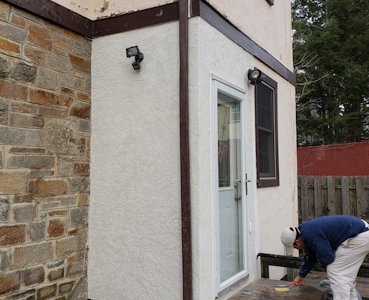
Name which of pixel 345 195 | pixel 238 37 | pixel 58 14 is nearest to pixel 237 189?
pixel 238 37

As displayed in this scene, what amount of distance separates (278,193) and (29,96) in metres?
4.02

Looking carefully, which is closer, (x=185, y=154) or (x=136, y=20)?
(x=185, y=154)

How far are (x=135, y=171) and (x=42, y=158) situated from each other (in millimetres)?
922

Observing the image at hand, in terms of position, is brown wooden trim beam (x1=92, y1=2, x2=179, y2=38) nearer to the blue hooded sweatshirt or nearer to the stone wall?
Answer: the stone wall

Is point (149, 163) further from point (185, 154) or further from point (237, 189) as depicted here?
point (237, 189)

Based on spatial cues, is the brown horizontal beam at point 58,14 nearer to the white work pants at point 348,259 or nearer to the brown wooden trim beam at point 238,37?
Answer: the brown wooden trim beam at point 238,37

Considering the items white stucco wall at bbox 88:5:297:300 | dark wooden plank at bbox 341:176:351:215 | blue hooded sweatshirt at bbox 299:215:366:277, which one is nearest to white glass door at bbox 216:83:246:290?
white stucco wall at bbox 88:5:297:300

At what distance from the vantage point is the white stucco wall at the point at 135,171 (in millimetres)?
4066

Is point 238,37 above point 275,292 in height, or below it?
above

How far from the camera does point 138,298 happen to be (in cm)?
415

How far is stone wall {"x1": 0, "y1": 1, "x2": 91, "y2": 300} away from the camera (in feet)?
12.0

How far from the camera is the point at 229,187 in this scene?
478 centimetres

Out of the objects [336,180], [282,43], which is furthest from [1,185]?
[336,180]

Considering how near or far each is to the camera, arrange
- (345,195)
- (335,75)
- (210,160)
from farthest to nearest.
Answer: (335,75) → (345,195) → (210,160)
